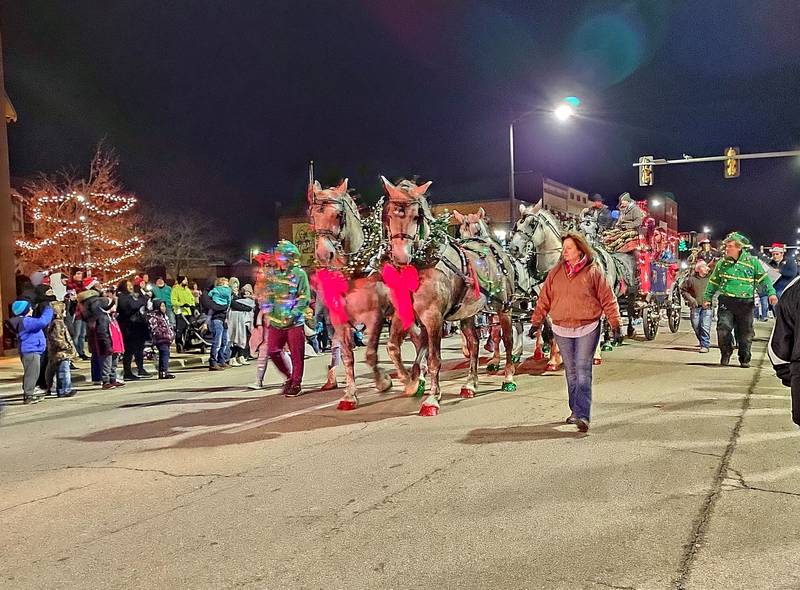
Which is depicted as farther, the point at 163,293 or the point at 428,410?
the point at 163,293

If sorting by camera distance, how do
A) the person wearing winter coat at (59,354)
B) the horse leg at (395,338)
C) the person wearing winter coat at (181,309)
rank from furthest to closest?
the person wearing winter coat at (181,309) < the person wearing winter coat at (59,354) < the horse leg at (395,338)

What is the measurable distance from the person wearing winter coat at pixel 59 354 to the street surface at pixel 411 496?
199cm

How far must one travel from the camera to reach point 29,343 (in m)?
9.91

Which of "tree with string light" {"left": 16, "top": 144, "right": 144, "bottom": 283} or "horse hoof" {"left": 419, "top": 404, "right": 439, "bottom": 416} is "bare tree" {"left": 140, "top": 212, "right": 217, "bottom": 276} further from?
"horse hoof" {"left": 419, "top": 404, "right": 439, "bottom": 416}

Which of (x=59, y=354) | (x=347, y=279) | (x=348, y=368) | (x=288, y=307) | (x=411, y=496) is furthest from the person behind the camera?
(x=59, y=354)

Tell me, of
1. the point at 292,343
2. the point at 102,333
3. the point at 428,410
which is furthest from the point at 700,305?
the point at 102,333

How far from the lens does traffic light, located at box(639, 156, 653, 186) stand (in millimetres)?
26031

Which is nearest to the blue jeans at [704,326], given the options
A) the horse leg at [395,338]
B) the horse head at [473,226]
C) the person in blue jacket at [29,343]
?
the horse head at [473,226]

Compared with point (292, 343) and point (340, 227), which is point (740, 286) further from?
point (292, 343)

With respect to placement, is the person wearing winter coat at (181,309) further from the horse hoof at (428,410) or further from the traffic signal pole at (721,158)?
the traffic signal pole at (721,158)

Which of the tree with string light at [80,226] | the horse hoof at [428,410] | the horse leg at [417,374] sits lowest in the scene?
the horse hoof at [428,410]

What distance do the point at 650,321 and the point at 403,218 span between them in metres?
10.9

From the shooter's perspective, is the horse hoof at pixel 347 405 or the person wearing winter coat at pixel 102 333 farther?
the person wearing winter coat at pixel 102 333

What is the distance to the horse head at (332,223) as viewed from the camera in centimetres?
770
